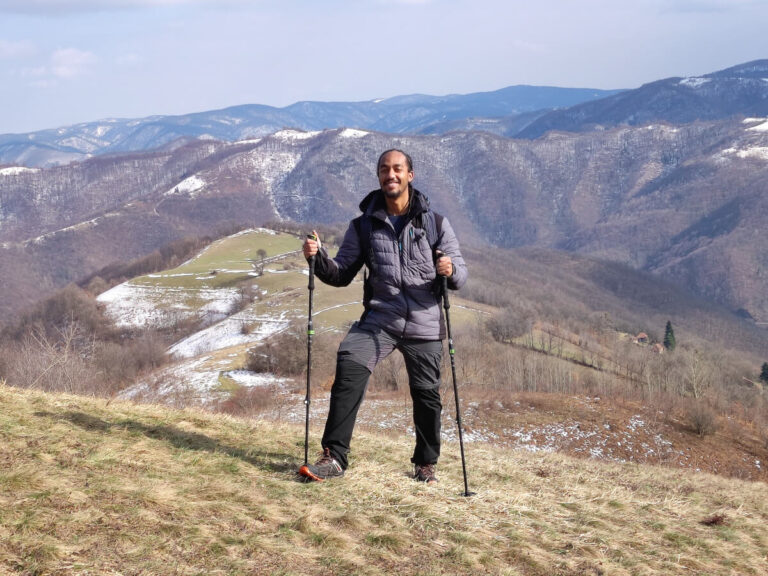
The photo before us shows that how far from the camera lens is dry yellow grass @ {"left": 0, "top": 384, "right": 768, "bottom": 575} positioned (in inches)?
188

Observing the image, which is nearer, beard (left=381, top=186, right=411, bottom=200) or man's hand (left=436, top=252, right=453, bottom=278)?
man's hand (left=436, top=252, right=453, bottom=278)

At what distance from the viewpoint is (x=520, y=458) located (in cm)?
1133

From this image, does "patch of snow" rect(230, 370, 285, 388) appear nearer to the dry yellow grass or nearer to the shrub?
the shrub

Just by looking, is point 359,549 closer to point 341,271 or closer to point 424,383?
point 424,383

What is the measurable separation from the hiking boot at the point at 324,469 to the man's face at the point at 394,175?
307cm

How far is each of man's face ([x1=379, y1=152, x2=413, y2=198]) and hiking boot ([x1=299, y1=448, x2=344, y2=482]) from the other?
10.1 ft

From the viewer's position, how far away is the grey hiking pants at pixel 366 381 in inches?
269

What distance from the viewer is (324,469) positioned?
6809mm

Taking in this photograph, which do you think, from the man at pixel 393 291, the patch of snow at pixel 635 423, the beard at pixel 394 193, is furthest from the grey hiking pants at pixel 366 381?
the patch of snow at pixel 635 423

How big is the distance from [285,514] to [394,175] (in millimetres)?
3813

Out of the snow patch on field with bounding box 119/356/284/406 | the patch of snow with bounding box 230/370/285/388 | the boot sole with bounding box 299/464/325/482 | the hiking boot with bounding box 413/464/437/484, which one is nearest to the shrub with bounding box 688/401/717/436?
the hiking boot with bounding box 413/464/437/484

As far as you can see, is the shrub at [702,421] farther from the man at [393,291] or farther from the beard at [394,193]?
the beard at [394,193]

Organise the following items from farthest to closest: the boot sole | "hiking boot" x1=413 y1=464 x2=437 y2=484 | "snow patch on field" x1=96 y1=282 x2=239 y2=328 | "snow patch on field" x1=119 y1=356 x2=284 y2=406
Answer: "snow patch on field" x1=96 y1=282 x2=239 y2=328 < "snow patch on field" x1=119 y1=356 x2=284 y2=406 < "hiking boot" x1=413 y1=464 x2=437 y2=484 < the boot sole

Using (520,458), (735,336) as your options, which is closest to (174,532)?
(520,458)
